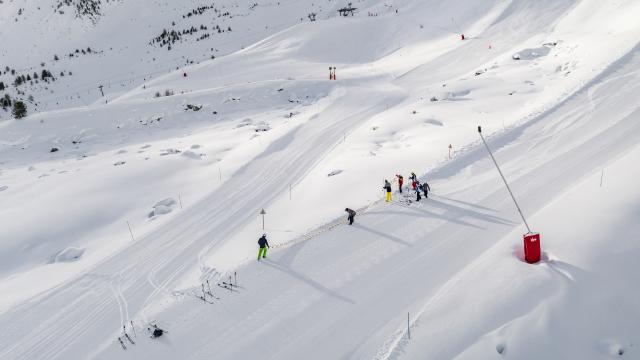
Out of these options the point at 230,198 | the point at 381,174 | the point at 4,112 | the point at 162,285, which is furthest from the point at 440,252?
the point at 4,112

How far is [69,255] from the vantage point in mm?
19484

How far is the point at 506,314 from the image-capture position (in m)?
11.5

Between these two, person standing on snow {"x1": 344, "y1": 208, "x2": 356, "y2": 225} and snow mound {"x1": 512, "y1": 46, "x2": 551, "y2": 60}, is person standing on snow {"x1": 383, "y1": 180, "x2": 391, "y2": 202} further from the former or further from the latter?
snow mound {"x1": 512, "y1": 46, "x2": 551, "y2": 60}

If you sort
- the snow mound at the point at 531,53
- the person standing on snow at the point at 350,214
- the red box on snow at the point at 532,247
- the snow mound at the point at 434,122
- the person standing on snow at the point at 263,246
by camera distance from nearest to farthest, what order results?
the red box on snow at the point at 532,247 → the person standing on snow at the point at 263,246 → the person standing on snow at the point at 350,214 → the snow mound at the point at 434,122 → the snow mound at the point at 531,53

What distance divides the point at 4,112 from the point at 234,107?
2103 centimetres

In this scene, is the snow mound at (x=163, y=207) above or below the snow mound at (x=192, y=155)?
below

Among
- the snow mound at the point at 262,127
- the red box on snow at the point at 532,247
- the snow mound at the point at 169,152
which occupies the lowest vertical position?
the red box on snow at the point at 532,247

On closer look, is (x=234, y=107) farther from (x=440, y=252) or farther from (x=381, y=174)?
(x=440, y=252)

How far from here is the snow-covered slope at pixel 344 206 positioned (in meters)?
12.3

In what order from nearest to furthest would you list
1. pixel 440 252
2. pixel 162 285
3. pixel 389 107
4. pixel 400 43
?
pixel 440 252
pixel 162 285
pixel 389 107
pixel 400 43

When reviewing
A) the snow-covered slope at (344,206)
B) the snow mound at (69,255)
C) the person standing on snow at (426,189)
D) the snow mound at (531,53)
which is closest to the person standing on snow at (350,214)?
the snow-covered slope at (344,206)

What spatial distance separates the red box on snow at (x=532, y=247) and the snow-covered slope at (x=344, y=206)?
1.05ft

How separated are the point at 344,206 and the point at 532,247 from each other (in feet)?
26.5

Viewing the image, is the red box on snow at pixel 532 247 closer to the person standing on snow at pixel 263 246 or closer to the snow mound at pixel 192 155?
the person standing on snow at pixel 263 246
